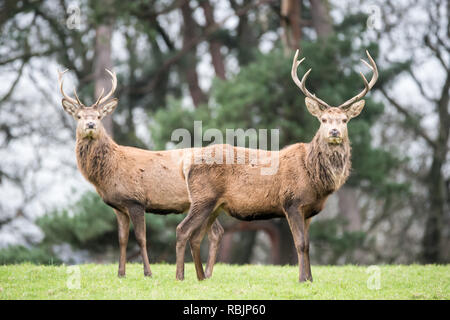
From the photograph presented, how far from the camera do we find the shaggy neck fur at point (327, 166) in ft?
26.0

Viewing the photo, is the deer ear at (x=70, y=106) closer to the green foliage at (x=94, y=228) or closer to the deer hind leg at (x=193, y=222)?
the deer hind leg at (x=193, y=222)

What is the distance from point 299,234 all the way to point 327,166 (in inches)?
38.2

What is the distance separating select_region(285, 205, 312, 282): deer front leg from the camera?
7.79 m

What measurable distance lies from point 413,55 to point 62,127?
1251 cm

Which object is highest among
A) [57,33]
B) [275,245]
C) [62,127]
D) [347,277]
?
[57,33]

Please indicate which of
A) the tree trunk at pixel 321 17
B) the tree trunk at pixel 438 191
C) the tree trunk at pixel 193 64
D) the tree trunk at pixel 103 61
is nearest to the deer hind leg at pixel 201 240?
the tree trunk at pixel 103 61

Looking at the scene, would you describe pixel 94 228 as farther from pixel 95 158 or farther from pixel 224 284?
pixel 224 284

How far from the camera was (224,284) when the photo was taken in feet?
26.2

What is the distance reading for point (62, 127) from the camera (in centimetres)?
2148

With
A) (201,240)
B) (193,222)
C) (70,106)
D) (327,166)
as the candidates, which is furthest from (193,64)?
(327,166)

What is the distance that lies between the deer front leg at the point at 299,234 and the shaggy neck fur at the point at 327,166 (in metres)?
0.42
